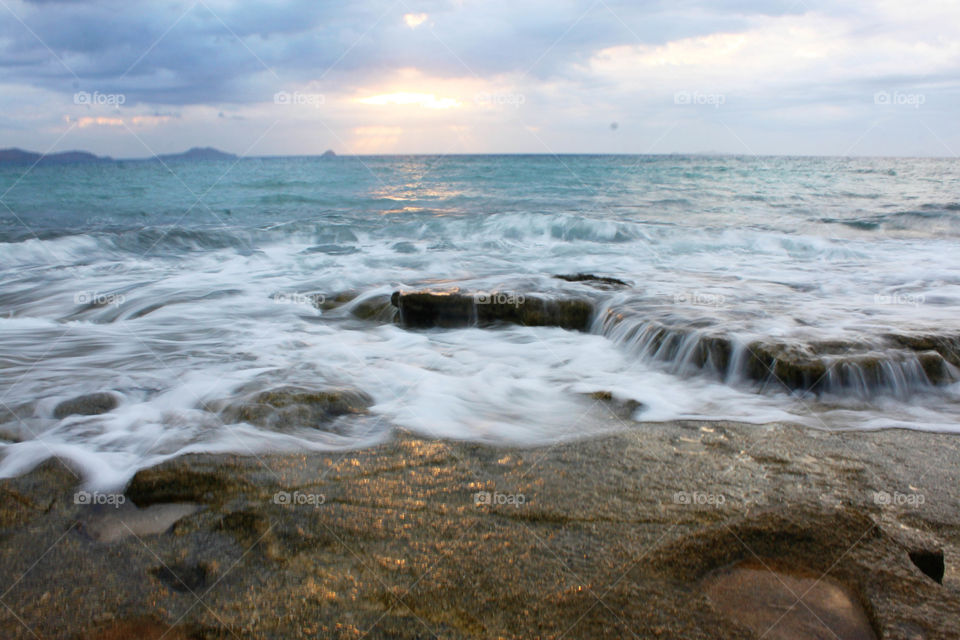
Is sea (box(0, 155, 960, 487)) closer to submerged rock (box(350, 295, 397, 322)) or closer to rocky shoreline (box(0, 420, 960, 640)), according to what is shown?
submerged rock (box(350, 295, 397, 322))

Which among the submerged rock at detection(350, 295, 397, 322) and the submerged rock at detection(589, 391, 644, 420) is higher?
the submerged rock at detection(350, 295, 397, 322)

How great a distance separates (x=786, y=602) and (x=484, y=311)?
452cm

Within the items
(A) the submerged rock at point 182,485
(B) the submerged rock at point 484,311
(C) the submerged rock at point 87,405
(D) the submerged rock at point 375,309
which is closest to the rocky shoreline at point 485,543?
(A) the submerged rock at point 182,485

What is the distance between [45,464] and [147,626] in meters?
1.56

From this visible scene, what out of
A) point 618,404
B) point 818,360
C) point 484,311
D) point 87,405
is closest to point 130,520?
point 87,405

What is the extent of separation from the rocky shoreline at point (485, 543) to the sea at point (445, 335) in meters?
0.41

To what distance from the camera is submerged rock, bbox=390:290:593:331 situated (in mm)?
6176

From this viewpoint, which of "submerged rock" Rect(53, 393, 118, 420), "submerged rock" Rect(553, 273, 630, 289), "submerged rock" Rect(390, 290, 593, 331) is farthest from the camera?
"submerged rock" Rect(553, 273, 630, 289)

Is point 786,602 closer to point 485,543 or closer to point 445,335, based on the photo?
point 485,543

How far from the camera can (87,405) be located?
377cm

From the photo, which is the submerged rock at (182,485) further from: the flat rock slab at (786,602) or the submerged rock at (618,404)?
the submerged rock at (618,404)

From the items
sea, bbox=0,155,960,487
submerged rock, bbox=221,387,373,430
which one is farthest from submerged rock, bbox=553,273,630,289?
submerged rock, bbox=221,387,373,430

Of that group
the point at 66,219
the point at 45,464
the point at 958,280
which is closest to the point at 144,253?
the point at 66,219

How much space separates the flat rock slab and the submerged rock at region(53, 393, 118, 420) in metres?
3.68
